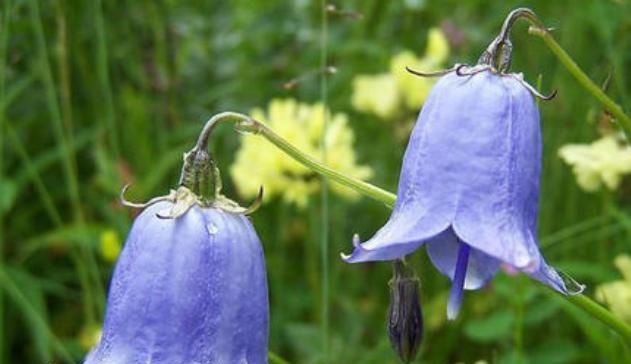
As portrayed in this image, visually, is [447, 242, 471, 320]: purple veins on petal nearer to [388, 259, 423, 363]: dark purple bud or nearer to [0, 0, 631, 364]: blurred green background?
[388, 259, 423, 363]: dark purple bud

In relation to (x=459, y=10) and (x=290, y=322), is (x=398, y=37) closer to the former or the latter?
(x=459, y=10)

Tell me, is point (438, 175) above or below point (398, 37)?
above

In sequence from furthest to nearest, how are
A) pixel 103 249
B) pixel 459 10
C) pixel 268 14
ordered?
pixel 459 10
pixel 268 14
pixel 103 249

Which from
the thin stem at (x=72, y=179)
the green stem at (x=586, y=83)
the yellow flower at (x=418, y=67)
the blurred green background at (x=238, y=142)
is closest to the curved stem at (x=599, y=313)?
the green stem at (x=586, y=83)

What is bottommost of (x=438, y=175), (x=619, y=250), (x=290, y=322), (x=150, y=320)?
(x=290, y=322)

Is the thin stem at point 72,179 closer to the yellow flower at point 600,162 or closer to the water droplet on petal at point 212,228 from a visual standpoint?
the yellow flower at point 600,162

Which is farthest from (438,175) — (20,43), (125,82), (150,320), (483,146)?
(125,82)

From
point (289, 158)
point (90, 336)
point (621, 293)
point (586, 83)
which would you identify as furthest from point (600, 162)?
point (90, 336)
